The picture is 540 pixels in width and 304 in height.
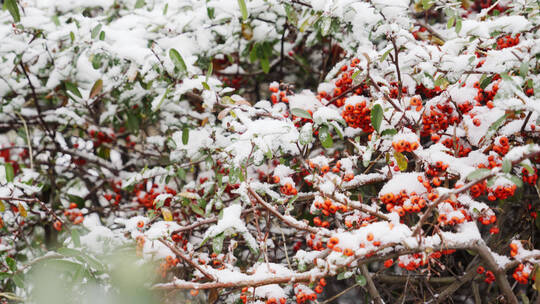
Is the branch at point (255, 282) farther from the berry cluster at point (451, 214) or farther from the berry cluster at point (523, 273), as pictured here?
the berry cluster at point (523, 273)

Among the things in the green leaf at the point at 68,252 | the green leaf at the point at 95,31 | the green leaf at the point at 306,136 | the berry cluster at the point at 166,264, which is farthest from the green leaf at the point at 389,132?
the green leaf at the point at 95,31

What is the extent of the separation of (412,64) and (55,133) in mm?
2564

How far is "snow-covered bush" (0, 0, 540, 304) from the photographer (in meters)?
1.54

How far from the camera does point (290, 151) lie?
6.76ft

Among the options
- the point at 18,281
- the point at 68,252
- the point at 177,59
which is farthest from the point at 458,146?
the point at 18,281

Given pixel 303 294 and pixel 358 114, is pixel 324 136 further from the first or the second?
pixel 303 294

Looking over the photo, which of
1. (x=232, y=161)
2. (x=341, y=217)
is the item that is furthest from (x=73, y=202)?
(x=341, y=217)

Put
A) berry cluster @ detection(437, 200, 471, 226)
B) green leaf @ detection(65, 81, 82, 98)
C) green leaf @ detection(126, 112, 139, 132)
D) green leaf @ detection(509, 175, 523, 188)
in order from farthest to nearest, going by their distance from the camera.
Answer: green leaf @ detection(126, 112, 139, 132) < green leaf @ detection(65, 81, 82, 98) < berry cluster @ detection(437, 200, 471, 226) < green leaf @ detection(509, 175, 523, 188)

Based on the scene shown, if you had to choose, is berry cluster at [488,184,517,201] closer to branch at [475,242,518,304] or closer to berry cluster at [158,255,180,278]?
branch at [475,242,518,304]

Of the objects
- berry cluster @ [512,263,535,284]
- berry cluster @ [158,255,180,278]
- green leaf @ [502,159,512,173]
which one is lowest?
berry cluster @ [158,255,180,278]

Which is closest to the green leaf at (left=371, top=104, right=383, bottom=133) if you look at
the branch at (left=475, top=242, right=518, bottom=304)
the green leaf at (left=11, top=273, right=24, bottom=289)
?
Answer: the branch at (left=475, top=242, right=518, bottom=304)

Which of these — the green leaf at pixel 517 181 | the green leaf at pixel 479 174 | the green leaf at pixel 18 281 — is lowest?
the green leaf at pixel 18 281

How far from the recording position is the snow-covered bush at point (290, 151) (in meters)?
1.54

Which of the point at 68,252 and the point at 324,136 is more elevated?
the point at 324,136
